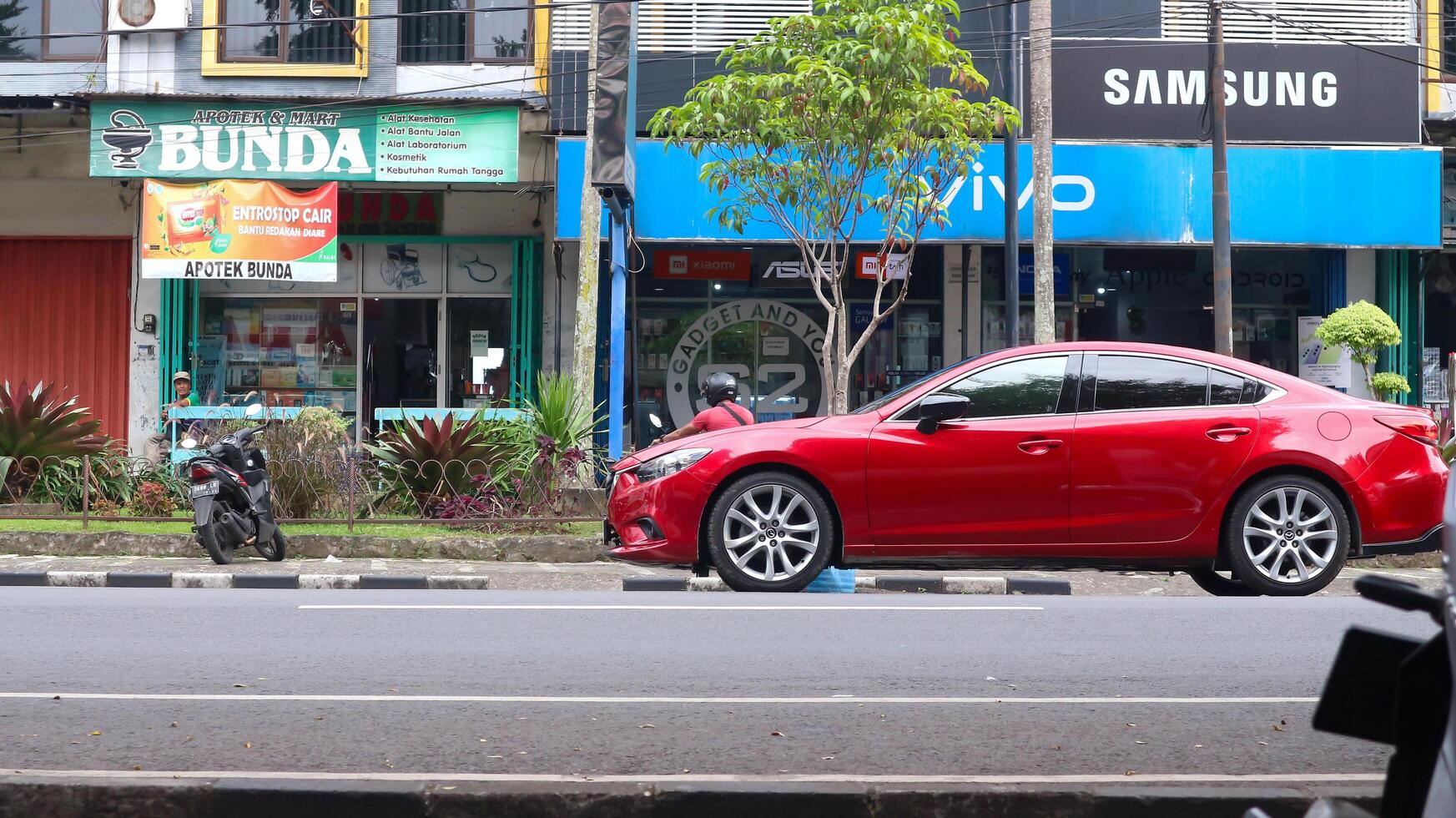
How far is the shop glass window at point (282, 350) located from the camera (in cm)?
1947

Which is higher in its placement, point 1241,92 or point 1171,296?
point 1241,92

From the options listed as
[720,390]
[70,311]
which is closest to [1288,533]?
[720,390]

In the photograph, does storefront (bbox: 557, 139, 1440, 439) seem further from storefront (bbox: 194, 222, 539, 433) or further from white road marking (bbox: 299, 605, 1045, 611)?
white road marking (bbox: 299, 605, 1045, 611)

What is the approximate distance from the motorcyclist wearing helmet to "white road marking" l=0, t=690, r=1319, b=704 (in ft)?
12.9

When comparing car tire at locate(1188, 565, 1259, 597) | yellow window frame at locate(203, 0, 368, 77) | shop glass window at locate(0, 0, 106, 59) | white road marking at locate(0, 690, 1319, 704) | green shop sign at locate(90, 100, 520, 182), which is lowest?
white road marking at locate(0, 690, 1319, 704)

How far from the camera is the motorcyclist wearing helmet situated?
32.6 feet

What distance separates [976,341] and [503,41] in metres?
6.98

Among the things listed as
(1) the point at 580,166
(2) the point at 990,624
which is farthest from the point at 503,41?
(2) the point at 990,624

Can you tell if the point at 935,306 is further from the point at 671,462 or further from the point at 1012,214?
the point at 671,462

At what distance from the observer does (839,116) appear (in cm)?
1316

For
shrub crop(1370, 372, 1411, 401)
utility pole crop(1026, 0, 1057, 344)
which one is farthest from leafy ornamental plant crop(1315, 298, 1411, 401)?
utility pole crop(1026, 0, 1057, 344)

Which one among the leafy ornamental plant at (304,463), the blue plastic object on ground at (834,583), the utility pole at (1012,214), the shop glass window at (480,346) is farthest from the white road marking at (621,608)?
the shop glass window at (480,346)

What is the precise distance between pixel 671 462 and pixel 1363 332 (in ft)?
34.3

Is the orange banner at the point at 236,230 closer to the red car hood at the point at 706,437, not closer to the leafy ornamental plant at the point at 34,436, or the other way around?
the leafy ornamental plant at the point at 34,436
